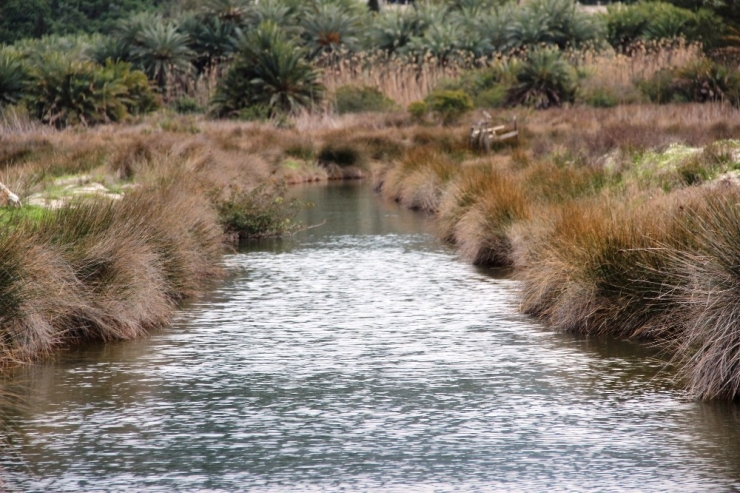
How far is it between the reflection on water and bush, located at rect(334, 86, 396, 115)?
3502 cm

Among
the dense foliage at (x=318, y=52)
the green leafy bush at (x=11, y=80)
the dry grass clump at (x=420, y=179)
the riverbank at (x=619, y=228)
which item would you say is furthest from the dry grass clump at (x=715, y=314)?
the green leafy bush at (x=11, y=80)

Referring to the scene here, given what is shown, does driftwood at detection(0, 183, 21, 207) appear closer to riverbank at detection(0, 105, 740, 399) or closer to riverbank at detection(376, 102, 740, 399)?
riverbank at detection(0, 105, 740, 399)

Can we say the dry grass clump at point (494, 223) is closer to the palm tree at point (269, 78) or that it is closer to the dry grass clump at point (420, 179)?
the dry grass clump at point (420, 179)

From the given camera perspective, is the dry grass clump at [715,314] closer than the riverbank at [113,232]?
Yes

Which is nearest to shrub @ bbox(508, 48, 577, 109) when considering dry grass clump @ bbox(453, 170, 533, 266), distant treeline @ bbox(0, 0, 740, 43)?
dry grass clump @ bbox(453, 170, 533, 266)

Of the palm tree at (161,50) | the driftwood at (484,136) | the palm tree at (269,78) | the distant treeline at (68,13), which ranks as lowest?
the driftwood at (484,136)

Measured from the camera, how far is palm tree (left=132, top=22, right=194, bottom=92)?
57094 mm

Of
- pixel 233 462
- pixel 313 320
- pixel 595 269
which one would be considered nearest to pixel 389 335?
pixel 313 320

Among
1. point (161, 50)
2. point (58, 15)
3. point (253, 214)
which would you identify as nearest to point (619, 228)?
point (253, 214)

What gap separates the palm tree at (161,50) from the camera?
5709cm

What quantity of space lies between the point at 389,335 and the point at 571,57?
46746mm

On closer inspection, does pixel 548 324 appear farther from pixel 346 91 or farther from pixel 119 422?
pixel 346 91

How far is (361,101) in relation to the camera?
165 ft

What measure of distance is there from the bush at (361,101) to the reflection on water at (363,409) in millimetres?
35017
